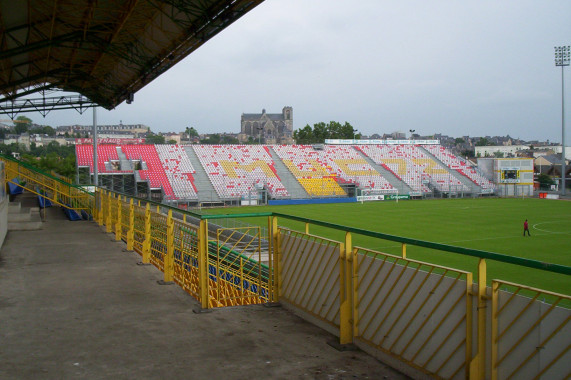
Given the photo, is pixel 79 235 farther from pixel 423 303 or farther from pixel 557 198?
pixel 557 198

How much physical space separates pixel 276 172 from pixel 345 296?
56.6 metres

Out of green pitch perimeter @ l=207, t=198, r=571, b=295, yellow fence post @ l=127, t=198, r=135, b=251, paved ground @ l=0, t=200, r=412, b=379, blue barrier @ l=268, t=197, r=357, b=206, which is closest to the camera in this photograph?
paved ground @ l=0, t=200, r=412, b=379

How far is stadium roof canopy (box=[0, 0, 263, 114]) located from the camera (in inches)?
478

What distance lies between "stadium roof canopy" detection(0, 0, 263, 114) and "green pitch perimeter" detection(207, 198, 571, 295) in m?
13.0

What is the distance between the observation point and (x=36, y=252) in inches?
528

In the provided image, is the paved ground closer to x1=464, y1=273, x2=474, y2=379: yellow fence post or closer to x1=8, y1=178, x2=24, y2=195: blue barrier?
x1=464, y1=273, x2=474, y2=379: yellow fence post

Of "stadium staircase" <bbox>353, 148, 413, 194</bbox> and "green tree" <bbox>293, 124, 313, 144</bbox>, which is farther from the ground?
"green tree" <bbox>293, 124, 313, 144</bbox>

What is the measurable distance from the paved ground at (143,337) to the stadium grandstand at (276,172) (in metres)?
41.3

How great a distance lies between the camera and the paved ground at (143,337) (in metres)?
5.23

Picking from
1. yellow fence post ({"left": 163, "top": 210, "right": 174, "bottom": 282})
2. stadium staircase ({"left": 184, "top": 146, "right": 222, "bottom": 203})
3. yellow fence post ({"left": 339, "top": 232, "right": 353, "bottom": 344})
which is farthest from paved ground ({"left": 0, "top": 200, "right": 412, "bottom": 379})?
stadium staircase ({"left": 184, "top": 146, "right": 222, "bottom": 203})

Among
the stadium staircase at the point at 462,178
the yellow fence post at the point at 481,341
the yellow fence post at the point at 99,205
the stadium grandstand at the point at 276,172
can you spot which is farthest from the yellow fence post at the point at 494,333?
the stadium staircase at the point at 462,178

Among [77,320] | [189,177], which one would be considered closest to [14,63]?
[77,320]

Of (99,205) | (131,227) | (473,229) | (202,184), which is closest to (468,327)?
(131,227)

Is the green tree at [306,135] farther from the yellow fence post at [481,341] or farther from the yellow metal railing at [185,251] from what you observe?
the yellow fence post at [481,341]
